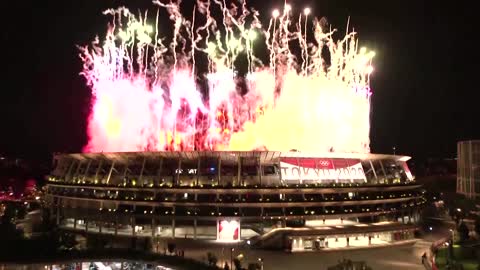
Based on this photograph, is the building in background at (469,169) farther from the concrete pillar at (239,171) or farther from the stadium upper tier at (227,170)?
the concrete pillar at (239,171)

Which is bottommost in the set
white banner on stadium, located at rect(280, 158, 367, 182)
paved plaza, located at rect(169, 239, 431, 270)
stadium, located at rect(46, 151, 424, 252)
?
paved plaza, located at rect(169, 239, 431, 270)

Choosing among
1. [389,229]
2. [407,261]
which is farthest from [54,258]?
[389,229]

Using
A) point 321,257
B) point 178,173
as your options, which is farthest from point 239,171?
point 321,257

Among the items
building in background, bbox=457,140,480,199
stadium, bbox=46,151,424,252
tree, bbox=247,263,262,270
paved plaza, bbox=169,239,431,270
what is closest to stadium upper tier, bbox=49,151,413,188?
stadium, bbox=46,151,424,252

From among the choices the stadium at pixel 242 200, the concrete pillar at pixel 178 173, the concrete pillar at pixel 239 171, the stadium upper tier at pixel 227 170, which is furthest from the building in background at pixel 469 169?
the concrete pillar at pixel 178 173

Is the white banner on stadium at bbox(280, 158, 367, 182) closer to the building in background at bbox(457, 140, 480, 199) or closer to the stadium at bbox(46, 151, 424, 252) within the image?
the stadium at bbox(46, 151, 424, 252)

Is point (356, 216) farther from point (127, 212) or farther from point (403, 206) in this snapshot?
point (127, 212)
